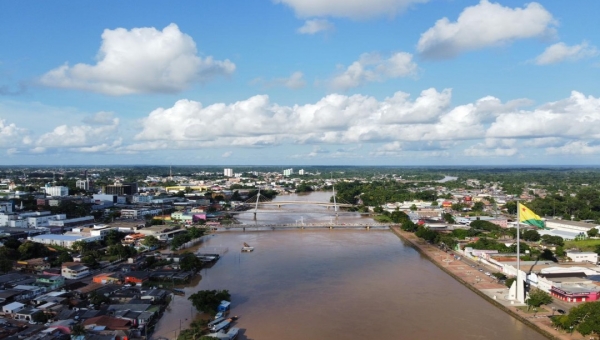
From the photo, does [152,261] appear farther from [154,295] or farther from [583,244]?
[583,244]

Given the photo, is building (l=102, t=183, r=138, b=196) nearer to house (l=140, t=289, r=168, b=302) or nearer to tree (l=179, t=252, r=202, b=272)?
tree (l=179, t=252, r=202, b=272)

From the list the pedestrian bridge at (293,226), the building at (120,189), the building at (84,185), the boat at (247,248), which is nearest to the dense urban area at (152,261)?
the pedestrian bridge at (293,226)

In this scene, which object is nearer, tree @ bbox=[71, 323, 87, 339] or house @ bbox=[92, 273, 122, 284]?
tree @ bbox=[71, 323, 87, 339]

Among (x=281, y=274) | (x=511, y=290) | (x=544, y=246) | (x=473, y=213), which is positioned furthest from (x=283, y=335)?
(x=473, y=213)

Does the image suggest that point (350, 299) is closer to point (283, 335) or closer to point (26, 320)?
point (283, 335)

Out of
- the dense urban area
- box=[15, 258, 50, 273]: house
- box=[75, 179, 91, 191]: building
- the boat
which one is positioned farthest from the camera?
box=[75, 179, 91, 191]: building

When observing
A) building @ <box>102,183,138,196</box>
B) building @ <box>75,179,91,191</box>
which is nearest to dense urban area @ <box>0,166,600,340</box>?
building @ <box>102,183,138,196</box>

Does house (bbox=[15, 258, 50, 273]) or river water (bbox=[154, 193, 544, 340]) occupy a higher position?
house (bbox=[15, 258, 50, 273])
